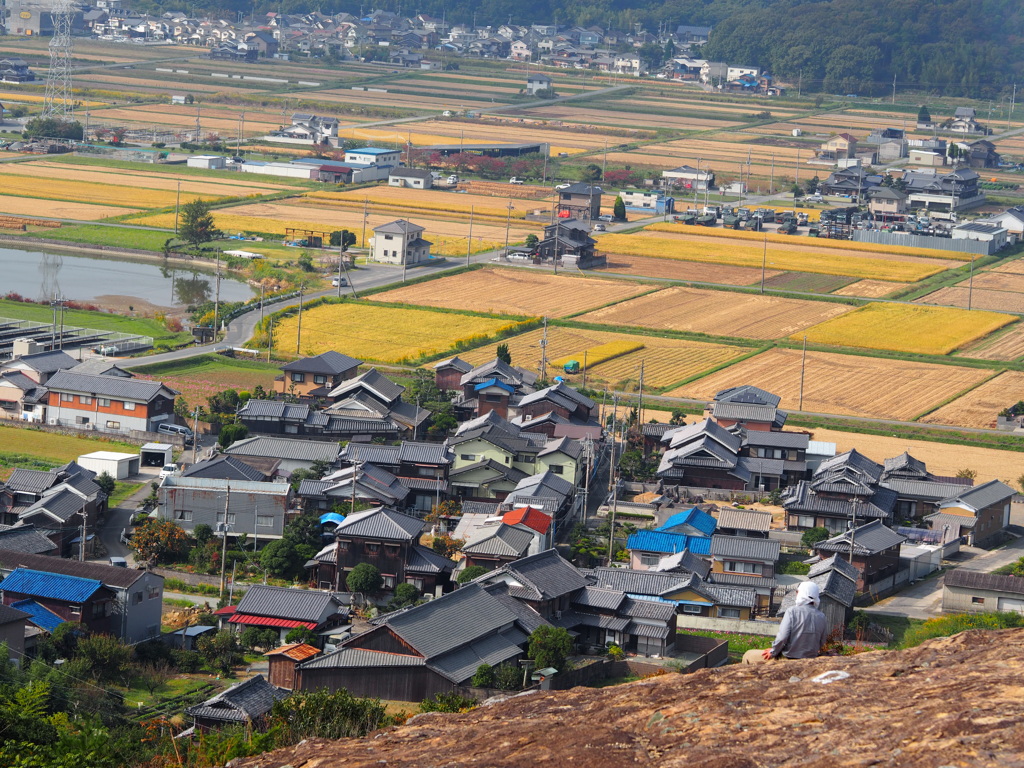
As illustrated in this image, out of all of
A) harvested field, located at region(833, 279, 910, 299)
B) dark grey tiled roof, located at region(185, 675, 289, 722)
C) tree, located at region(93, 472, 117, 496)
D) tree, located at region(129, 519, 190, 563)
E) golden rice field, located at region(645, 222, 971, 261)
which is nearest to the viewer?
dark grey tiled roof, located at region(185, 675, 289, 722)

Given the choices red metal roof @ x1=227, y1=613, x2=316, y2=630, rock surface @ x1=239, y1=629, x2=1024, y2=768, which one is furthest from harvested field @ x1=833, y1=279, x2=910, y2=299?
rock surface @ x1=239, y1=629, x2=1024, y2=768

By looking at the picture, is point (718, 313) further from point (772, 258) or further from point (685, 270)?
point (772, 258)

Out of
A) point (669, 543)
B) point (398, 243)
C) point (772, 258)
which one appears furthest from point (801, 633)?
point (772, 258)

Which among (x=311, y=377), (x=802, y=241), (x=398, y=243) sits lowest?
(x=311, y=377)

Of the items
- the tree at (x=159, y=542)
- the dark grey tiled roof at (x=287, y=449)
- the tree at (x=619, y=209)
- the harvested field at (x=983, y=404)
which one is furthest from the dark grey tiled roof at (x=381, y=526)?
the tree at (x=619, y=209)

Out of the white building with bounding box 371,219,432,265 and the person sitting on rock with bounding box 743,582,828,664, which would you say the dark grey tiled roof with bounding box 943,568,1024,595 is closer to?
the person sitting on rock with bounding box 743,582,828,664

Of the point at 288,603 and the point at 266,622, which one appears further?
the point at 288,603
